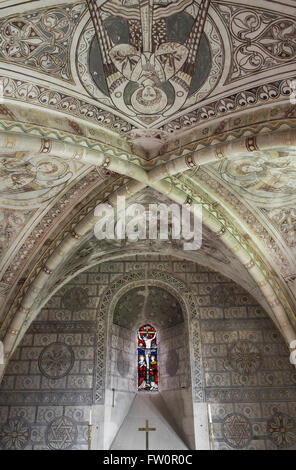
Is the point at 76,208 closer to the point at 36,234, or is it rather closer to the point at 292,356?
the point at 36,234

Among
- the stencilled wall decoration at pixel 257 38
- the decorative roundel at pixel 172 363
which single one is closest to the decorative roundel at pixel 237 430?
the decorative roundel at pixel 172 363

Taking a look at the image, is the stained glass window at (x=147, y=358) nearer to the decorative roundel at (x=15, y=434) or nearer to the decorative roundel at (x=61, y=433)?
the decorative roundel at (x=61, y=433)

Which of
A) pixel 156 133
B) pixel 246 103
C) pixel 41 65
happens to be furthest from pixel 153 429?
pixel 41 65

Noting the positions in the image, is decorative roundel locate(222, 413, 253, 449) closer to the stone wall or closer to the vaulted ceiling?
the stone wall

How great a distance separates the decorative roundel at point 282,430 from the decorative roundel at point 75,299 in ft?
18.5

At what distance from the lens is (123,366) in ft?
37.5

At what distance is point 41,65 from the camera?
6.00m

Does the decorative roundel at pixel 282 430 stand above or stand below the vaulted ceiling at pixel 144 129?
below

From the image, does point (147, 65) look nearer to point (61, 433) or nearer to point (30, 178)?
point (30, 178)

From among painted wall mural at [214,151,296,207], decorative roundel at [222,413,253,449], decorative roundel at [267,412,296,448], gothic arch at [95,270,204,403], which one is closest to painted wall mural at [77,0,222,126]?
painted wall mural at [214,151,296,207]

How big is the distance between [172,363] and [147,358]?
83 centimetres

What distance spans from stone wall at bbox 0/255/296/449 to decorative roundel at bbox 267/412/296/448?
22 mm

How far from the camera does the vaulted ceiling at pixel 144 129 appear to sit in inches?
221

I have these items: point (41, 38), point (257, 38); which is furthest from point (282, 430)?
point (41, 38)
